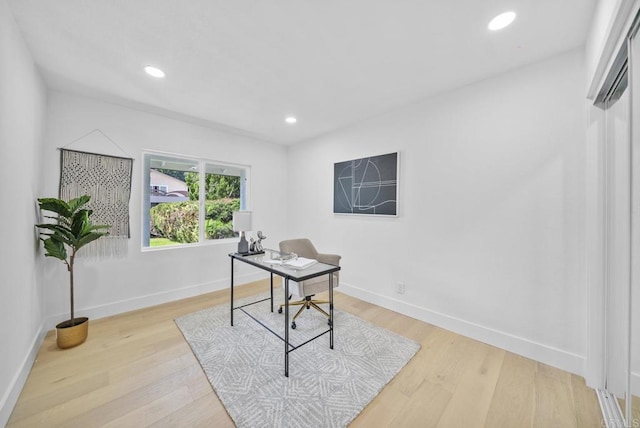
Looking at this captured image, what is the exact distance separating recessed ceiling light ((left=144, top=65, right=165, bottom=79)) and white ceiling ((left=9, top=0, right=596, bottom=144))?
0.18ft

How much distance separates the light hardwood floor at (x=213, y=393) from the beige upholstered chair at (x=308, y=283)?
102 centimetres

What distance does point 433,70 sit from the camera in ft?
7.16

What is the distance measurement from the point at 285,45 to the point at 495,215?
7.84 ft

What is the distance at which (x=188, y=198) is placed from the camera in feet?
11.8

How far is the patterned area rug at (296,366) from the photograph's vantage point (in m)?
1.56

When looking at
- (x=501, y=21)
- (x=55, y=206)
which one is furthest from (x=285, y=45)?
(x=55, y=206)

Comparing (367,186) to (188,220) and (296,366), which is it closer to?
(296,366)

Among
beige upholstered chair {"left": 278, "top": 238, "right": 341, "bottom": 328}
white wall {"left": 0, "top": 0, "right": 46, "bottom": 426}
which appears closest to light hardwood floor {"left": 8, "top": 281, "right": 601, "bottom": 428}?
A: white wall {"left": 0, "top": 0, "right": 46, "bottom": 426}

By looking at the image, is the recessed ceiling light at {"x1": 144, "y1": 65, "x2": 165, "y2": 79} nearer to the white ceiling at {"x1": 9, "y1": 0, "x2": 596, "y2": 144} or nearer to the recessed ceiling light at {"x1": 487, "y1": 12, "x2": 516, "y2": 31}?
the white ceiling at {"x1": 9, "y1": 0, "x2": 596, "y2": 144}

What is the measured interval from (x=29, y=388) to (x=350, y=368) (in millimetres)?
2375

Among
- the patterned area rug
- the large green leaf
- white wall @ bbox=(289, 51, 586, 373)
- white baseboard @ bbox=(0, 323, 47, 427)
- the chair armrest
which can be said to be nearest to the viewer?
white baseboard @ bbox=(0, 323, 47, 427)

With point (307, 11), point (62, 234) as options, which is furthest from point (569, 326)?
point (62, 234)

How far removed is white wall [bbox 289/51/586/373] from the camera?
1.92 m

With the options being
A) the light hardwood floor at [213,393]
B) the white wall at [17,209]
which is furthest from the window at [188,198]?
the light hardwood floor at [213,393]
